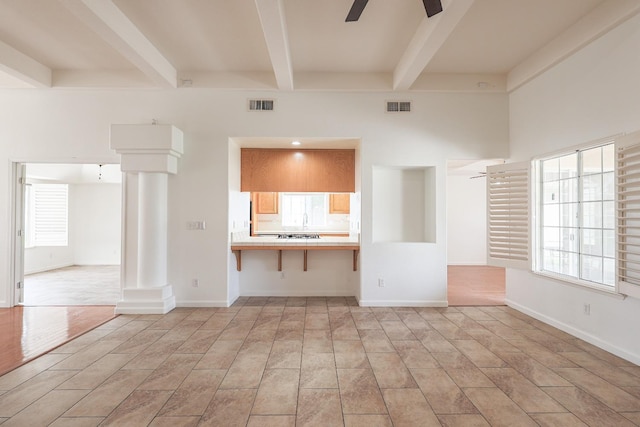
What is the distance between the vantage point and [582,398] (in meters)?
2.34

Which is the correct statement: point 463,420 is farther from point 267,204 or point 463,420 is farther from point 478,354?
point 267,204

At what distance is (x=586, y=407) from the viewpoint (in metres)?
2.23

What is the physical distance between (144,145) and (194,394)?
3.16 meters

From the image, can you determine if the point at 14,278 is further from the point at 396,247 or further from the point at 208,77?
the point at 396,247

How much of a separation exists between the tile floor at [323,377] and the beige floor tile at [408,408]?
1 centimetres

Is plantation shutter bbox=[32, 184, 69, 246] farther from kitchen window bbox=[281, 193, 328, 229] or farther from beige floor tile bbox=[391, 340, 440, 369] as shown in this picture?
beige floor tile bbox=[391, 340, 440, 369]

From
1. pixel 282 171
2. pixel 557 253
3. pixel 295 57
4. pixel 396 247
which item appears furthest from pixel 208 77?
pixel 557 253

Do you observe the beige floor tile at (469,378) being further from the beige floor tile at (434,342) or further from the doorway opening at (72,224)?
the doorway opening at (72,224)

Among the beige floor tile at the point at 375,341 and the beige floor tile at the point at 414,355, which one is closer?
the beige floor tile at the point at 414,355

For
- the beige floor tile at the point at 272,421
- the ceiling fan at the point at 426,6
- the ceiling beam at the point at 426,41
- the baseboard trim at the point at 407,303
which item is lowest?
the beige floor tile at the point at 272,421

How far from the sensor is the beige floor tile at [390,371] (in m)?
2.54

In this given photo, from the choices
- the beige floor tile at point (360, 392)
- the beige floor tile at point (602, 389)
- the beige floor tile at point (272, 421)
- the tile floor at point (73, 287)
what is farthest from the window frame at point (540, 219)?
the tile floor at point (73, 287)

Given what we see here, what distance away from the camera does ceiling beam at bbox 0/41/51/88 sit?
3914mm

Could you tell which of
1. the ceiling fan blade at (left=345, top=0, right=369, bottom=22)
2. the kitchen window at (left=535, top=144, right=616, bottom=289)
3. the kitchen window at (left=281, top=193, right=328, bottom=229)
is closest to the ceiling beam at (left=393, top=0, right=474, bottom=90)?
the ceiling fan blade at (left=345, top=0, right=369, bottom=22)
